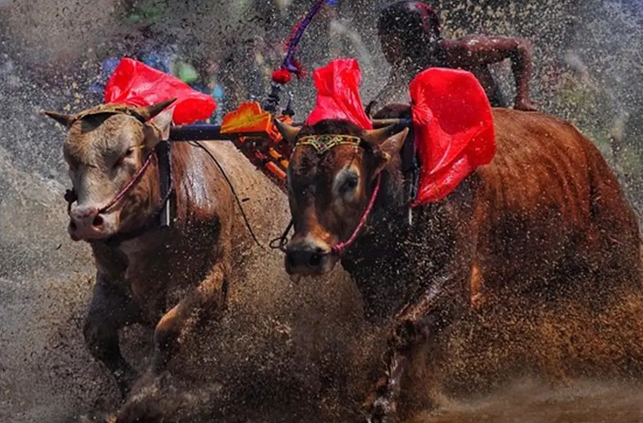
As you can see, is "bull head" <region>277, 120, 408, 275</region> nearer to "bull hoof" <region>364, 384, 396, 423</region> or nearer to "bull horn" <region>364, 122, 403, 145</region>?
"bull horn" <region>364, 122, 403, 145</region>

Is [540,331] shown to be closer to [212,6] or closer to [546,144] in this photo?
[546,144]

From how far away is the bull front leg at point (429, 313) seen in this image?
17.3 ft

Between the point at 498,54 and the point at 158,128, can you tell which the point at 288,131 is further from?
the point at 498,54

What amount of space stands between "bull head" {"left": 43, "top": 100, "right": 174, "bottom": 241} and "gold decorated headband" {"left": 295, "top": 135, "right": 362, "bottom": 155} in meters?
0.85

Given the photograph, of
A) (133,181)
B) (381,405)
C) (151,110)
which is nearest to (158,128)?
(151,110)

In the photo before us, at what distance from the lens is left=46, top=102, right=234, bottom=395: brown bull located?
18.7 ft

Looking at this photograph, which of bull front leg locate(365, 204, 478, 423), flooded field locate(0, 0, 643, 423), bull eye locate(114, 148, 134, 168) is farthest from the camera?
flooded field locate(0, 0, 643, 423)

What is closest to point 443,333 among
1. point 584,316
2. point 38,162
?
point 584,316

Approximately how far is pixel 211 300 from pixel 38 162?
5.61 m

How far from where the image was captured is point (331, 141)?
5.44 meters

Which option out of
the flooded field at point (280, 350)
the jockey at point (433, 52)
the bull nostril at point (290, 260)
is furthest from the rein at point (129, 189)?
the jockey at point (433, 52)

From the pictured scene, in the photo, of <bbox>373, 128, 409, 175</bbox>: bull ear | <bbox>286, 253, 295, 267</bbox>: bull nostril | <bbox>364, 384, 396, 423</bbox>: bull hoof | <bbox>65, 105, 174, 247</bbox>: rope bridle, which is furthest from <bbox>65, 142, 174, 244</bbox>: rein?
<bbox>364, 384, 396, 423</bbox>: bull hoof

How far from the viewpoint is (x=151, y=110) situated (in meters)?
5.98

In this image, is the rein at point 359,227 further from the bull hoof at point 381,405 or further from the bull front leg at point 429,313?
the bull hoof at point 381,405
